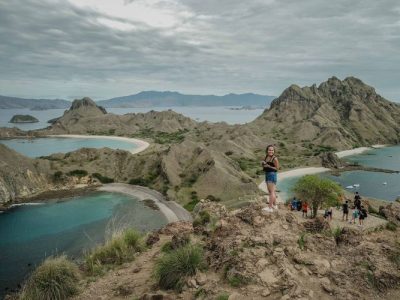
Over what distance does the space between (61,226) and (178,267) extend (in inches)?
2451

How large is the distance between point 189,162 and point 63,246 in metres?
50.9

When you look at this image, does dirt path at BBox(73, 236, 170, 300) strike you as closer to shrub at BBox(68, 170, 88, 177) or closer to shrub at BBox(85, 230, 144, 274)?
shrub at BBox(85, 230, 144, 274)

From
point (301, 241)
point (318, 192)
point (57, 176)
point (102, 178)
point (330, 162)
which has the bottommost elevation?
point (102, 178)

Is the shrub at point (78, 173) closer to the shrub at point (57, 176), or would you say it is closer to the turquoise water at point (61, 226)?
the shrub at point (57, 176)

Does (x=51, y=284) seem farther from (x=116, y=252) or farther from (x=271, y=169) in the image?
(x=271, y=169)

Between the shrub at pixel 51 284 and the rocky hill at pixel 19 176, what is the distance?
7776cm

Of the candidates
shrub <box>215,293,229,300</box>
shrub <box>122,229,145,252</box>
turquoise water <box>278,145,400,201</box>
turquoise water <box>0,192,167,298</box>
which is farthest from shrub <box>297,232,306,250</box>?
turquoise water <box>278,145,400,201</box>

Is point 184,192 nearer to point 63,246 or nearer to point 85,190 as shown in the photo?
point 85,190

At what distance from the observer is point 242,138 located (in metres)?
173

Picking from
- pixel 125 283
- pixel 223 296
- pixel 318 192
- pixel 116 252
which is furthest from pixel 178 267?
pixel 318 192

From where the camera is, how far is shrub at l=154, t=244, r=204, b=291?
1430 cm

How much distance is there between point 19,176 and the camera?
93688mm

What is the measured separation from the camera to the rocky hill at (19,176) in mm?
88688

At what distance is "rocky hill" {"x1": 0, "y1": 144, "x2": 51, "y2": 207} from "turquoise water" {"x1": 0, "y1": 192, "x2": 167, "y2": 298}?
313 inches
